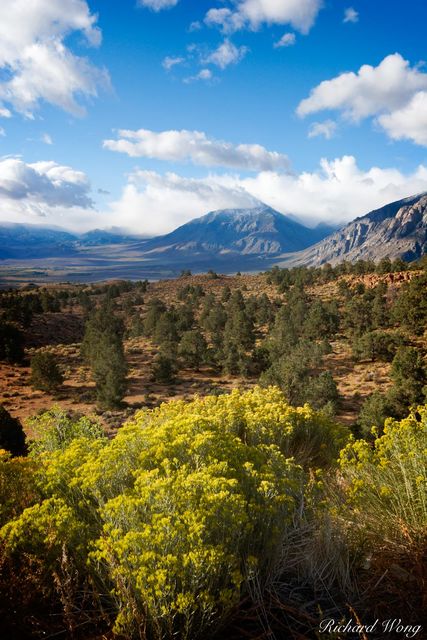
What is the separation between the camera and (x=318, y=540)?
4434 mm

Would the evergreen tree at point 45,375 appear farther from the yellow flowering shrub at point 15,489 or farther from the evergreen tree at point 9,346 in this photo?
the yellow flowering shrub at point 15,489

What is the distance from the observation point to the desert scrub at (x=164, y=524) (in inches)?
121


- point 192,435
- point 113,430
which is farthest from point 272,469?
point 113,430

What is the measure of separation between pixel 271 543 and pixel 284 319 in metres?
49.4

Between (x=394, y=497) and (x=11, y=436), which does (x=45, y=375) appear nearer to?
(x=11, y=436)

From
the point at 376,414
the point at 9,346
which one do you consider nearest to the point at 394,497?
the point at 376,414

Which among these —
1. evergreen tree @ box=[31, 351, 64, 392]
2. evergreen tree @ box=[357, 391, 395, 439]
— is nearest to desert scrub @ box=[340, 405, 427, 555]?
evergreen tree @ box=[357, 391, 395, 439]

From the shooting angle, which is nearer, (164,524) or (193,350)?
(164,524)

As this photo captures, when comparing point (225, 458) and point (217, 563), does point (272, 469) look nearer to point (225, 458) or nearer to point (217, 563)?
point (225, 458)

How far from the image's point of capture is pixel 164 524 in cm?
319

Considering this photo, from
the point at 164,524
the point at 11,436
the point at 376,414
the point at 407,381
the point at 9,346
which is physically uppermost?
the point at 164,524

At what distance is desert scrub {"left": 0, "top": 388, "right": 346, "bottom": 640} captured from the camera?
121 inches

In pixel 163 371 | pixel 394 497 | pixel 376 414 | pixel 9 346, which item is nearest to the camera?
pixel 394 497

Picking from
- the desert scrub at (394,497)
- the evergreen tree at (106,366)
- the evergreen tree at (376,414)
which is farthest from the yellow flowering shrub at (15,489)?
the evergreen tree at (106,366)
